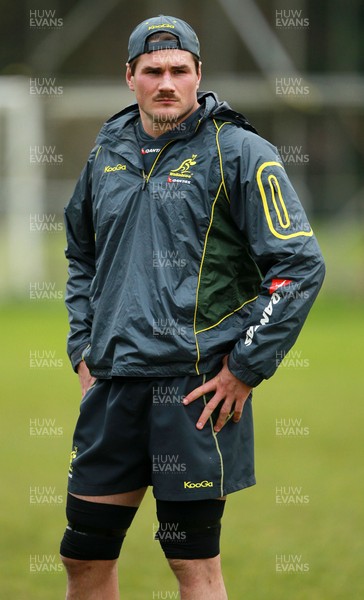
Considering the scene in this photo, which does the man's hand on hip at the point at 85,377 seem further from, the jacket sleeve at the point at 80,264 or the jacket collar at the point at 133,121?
the jacket collar at the point at 133,121

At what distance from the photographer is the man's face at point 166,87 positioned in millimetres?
3957

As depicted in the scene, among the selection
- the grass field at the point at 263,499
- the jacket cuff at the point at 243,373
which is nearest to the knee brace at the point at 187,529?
the jacket cuff at the point at 243,373

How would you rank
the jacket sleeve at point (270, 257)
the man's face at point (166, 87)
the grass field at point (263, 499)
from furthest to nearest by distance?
1. the grass field at point (263, 499)
2. the man's face at point (166, 87)
3. the jacket sleeve at point (270, 257)

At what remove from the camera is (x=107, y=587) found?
4.06 metres

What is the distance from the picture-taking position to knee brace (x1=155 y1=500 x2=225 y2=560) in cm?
384

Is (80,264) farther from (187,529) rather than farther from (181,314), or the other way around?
(187,529)

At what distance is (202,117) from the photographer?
3938 mm

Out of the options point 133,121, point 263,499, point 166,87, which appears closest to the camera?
point 166,87

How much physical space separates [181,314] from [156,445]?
43 cm

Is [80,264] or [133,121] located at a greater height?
[133,121]

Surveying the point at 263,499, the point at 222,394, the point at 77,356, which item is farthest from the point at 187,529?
the point at 263,499

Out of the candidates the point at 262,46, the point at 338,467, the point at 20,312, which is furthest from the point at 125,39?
the point at 338,467

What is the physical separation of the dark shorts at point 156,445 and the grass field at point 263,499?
1228 millimetres

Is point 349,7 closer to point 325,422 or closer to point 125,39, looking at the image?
point 125,39
